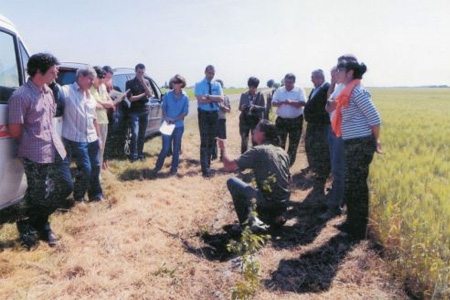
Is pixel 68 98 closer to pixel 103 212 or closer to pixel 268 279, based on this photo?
pixel 103 212

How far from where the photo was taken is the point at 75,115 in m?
5.08

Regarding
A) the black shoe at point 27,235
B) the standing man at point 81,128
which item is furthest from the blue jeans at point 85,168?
the black shoe at point 27,235

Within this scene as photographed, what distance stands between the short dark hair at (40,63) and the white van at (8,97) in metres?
0.33

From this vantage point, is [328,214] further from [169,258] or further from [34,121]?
[34,121]

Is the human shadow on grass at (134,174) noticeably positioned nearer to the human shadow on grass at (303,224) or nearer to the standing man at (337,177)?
the human shadow on grass at (303,224)

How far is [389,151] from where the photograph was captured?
7887mm

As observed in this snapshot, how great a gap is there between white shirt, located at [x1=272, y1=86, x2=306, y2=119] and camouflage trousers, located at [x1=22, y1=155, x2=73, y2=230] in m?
4.36

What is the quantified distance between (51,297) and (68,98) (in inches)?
103

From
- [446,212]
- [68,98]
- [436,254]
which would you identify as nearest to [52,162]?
[68,98]

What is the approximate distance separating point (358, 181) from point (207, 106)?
3.85m

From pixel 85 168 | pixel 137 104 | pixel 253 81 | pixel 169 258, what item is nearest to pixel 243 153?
pixel 169 258

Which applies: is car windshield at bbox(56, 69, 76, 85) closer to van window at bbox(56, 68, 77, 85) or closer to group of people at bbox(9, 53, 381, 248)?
van window at bbox(56, 68, 77, 85)

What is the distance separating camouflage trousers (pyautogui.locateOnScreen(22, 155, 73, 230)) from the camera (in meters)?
3.96

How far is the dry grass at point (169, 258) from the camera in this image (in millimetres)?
3447
